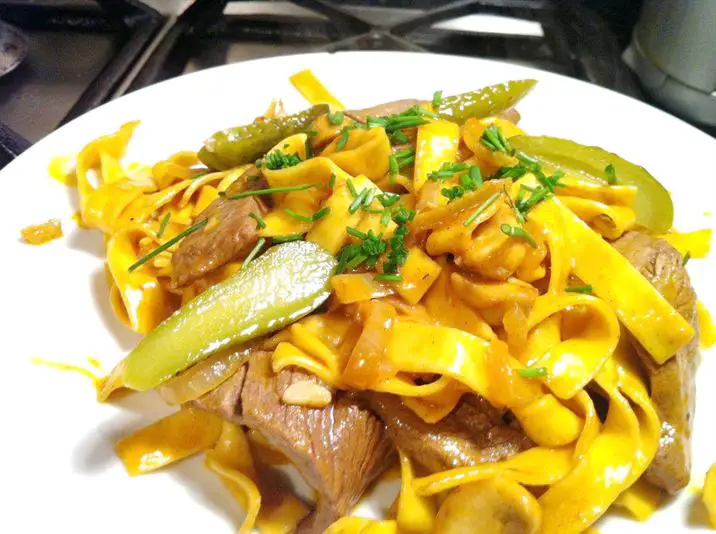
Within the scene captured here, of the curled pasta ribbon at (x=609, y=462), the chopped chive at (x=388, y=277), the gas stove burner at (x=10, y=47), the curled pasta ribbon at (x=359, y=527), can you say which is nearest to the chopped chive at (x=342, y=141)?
the chopped chive at (x=388, y=277)

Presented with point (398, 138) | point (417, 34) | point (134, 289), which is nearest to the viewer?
point (134, 289)

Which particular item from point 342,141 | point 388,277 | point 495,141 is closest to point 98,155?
point 342,141

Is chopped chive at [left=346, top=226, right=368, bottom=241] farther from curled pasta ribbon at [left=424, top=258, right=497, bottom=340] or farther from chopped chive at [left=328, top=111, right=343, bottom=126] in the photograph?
chopped chive at [left=328, top=111, right=343, bottom=126]

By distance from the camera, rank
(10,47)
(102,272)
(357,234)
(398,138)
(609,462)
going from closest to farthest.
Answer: (609,462) → (357,234) → (398,138) → (102,272) → (10,47)

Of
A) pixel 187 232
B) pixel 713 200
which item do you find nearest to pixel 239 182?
pixel 187 232

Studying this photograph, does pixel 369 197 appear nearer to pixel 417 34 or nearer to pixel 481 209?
pixel 481 209

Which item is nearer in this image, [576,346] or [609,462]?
[609,462]

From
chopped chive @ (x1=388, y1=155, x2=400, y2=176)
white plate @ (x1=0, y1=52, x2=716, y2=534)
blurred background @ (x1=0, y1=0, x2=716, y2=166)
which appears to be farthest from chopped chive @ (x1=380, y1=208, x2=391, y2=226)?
blurred background @ (x1=0, y1=0, x2=716, y2=166)
